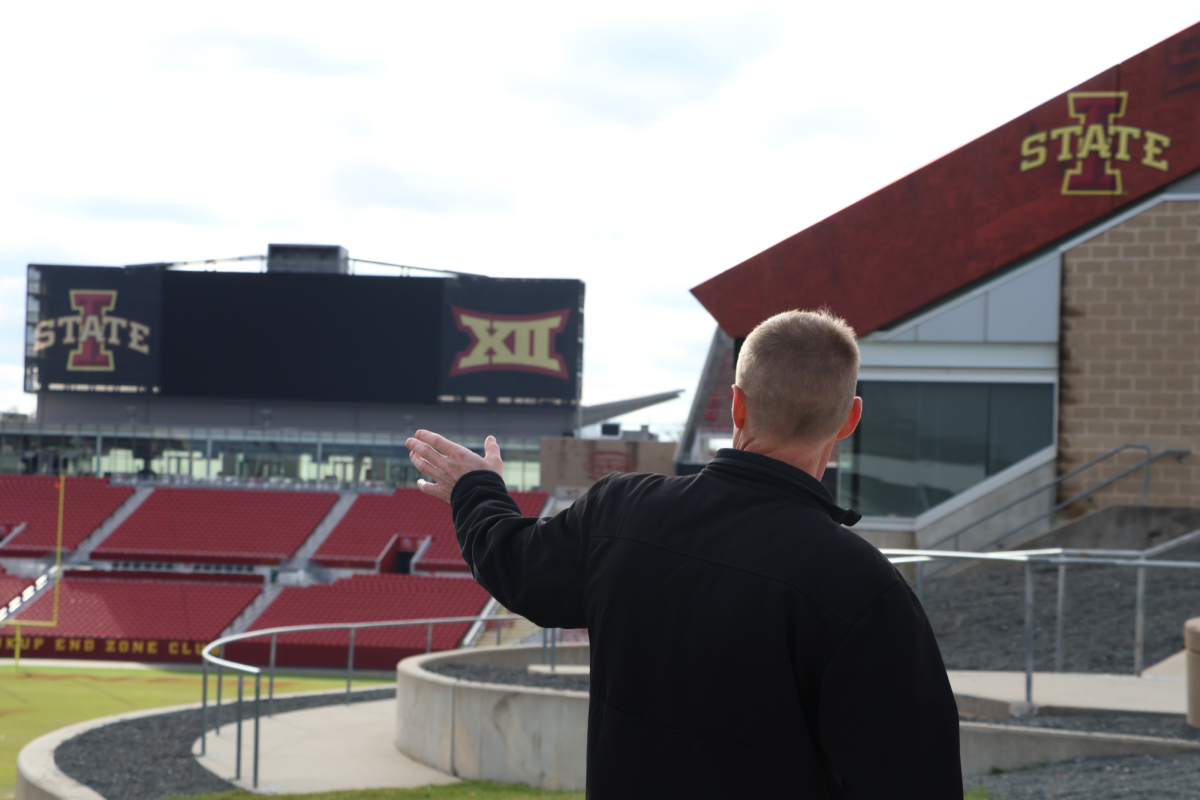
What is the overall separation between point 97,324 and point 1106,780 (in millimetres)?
48310

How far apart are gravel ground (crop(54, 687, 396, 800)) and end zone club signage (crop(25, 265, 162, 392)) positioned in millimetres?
37922

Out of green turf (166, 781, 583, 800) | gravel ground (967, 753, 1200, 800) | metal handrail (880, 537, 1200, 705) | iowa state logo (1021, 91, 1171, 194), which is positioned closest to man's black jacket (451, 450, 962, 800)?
gravel ground (967, 753, 1200, 800)

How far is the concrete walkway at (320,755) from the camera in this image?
9.02 m

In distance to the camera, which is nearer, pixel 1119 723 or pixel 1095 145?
pixel 1119 723

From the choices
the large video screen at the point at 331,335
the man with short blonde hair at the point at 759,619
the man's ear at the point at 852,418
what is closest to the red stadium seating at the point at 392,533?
the large video screen at the point at 331,335

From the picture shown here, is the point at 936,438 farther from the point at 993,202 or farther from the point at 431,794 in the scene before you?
the point at 431,794

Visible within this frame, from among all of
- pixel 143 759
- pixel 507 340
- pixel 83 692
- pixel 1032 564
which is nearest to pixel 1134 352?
pixel 1032 564

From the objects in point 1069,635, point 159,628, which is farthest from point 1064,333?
point 159,628

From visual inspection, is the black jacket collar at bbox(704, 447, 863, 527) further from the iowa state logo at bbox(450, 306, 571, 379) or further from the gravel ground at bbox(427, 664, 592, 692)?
the iowa state logo at bbox(450, 306, 571, 379)

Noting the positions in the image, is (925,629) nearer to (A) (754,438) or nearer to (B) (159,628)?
(A) (754,438)

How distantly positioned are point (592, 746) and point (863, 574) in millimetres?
726

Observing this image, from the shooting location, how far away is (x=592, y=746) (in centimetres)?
214

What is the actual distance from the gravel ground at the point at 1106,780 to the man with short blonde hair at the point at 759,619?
4.13 metres

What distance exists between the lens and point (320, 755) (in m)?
10.0
